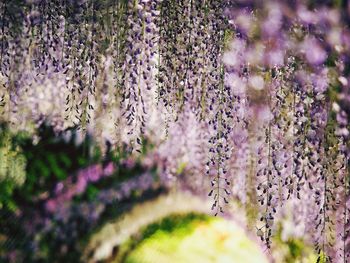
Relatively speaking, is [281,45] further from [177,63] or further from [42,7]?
[42,7]

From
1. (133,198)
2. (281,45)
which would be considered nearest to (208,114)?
(281,45)

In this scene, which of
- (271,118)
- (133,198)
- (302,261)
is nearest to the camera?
(271,118)

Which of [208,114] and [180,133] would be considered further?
[180,133]

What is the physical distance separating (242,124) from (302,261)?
0.59m

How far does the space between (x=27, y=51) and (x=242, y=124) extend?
816mm

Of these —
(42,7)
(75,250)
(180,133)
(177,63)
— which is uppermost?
(42,7)

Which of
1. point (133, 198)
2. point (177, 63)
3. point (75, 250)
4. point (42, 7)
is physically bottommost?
point (75, 250)

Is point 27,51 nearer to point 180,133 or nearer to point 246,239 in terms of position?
point 180,133

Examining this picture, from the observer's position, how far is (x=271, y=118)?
2199 millimetres

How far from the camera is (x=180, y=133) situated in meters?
2.51

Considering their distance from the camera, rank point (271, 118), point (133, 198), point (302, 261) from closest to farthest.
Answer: point (271, 118) < point (302, 261) < point (133, 198)

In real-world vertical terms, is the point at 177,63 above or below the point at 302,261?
above

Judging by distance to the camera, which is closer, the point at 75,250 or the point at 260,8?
the point at 260,8

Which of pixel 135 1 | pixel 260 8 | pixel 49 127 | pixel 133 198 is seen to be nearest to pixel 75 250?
pixel 133 198
